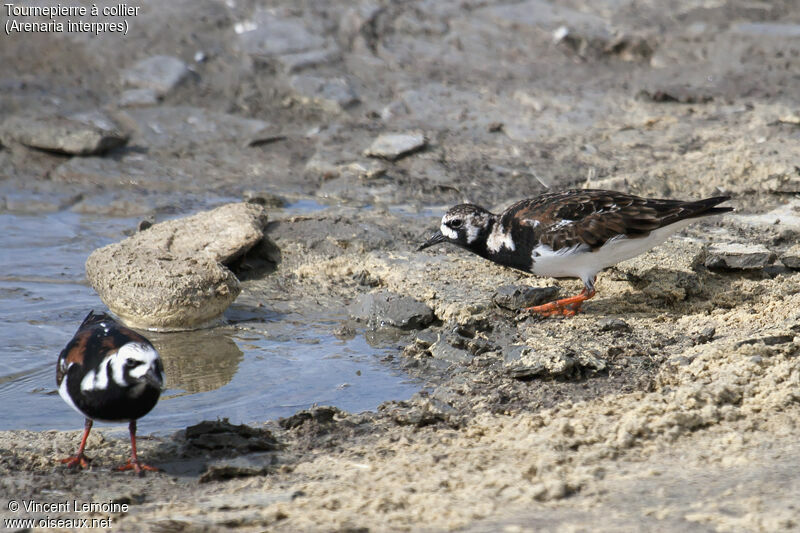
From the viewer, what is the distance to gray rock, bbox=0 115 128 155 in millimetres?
10797

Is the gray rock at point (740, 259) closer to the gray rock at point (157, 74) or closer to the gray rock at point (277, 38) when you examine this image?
the gray rock at point (277, 38)

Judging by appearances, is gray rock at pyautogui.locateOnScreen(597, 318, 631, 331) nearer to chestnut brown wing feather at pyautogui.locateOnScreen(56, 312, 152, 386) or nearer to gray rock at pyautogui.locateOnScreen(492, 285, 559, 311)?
gray rock at pyautogui.locateOnScreen(492, 285, 559, 311)

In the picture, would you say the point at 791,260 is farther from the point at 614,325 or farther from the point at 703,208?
the point at 614,325

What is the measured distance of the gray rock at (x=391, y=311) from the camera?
23.9ft

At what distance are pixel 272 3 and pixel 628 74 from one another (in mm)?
4815

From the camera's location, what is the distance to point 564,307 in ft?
23.9

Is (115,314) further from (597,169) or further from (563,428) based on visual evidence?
(597,169)

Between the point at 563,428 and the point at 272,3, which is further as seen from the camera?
the point at 272,3

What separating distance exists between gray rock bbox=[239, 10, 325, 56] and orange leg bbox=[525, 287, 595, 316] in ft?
21.8

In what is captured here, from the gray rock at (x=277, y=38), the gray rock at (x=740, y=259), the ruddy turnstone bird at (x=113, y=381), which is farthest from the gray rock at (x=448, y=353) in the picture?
the gray rock at (x=277, y=38)

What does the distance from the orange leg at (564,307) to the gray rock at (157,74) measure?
260 inches

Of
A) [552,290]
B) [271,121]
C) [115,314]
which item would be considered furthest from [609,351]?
[271,121]

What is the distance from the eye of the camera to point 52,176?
418 inches

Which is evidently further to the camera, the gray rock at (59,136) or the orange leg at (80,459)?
the gray rock at (59,136)
